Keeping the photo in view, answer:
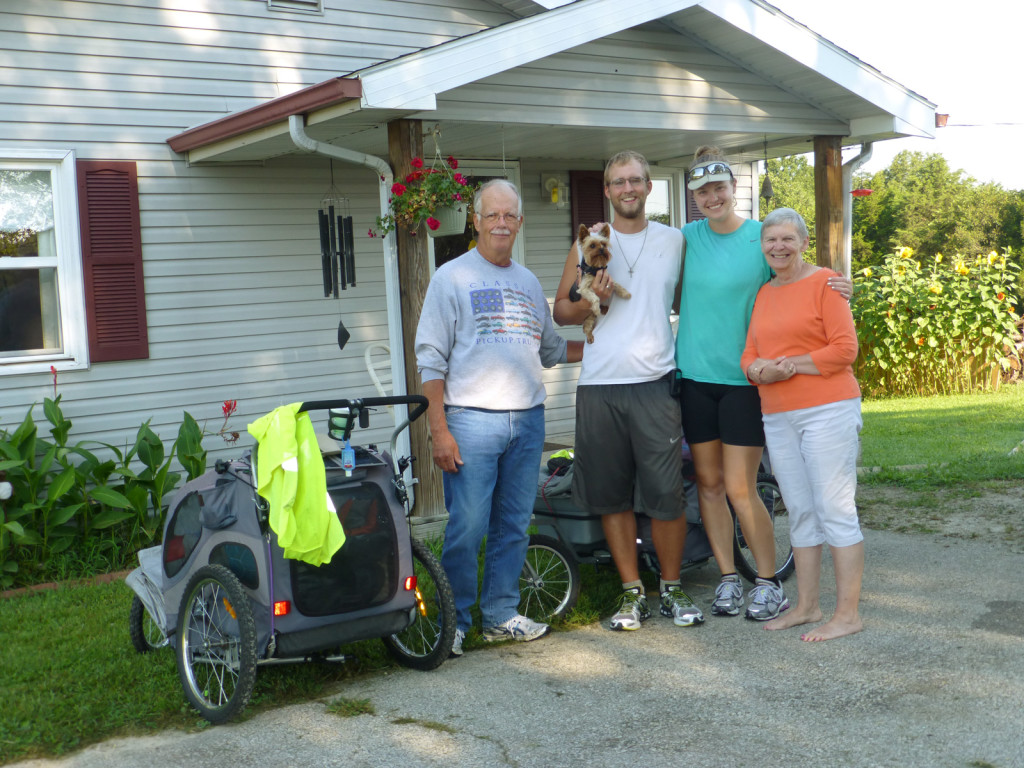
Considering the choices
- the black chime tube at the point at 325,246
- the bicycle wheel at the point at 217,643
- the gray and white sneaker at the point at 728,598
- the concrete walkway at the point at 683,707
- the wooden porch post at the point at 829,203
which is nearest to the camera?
the concrete walkway at the point at 683,707

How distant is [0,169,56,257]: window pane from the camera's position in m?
6.85

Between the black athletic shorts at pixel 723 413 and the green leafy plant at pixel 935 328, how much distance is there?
29.7 feet

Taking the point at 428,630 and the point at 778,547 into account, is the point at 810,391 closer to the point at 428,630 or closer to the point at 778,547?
the point at 428,630

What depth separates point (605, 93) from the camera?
7.38 metres

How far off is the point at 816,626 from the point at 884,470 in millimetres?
3985

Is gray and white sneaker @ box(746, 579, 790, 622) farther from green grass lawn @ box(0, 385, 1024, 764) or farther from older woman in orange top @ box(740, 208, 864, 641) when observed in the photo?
green grass lawn @ box(0, 385, 1024, 764)

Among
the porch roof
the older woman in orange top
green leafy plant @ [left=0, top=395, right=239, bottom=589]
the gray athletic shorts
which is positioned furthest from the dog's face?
green leafy plant @ [left=0, top=395, right=239, bottom=589]

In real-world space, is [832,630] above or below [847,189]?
below

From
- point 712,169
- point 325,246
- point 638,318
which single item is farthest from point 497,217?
point 325,246

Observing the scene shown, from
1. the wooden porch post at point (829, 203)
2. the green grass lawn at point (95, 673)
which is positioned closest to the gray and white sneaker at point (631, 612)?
the green grass lawn at point (95, 673)

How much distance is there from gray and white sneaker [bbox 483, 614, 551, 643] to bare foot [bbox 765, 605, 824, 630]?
1063 millimetres

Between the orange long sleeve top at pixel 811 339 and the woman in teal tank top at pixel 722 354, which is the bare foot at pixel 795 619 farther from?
the orange long sleeve top at pixel 811 339

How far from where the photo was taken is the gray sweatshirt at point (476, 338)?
14.0 ft

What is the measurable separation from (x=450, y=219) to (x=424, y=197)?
0.25 meters
